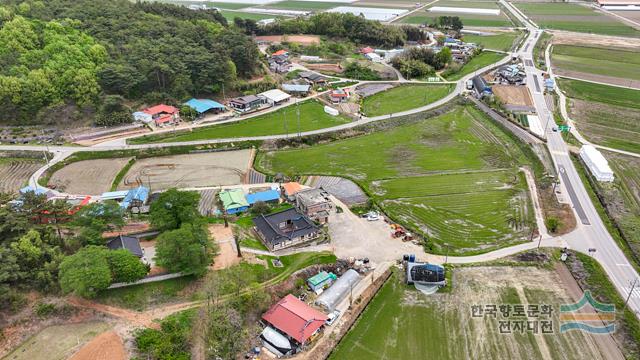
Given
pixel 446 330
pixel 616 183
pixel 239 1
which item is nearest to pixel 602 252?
pixel 616 183

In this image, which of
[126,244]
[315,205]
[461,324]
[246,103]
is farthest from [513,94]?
[126,244]

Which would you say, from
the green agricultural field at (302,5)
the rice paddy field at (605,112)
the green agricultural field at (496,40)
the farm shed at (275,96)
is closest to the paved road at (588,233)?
the rice paddy field at (605,112)

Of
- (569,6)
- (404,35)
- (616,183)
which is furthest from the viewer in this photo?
(569,6)

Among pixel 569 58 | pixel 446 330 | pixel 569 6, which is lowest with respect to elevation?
pixel 446 330

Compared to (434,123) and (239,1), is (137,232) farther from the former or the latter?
(239,1)

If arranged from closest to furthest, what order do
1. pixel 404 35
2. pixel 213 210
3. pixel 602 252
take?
pixel 602 252 < pixel 213 210 < pixel 404 35

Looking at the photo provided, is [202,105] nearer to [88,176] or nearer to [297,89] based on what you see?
[297,89]

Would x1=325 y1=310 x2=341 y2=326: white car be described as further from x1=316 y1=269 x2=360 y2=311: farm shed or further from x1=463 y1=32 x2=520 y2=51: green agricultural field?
x1=463 y1=32 x2=520 y2=51: green agricultural field

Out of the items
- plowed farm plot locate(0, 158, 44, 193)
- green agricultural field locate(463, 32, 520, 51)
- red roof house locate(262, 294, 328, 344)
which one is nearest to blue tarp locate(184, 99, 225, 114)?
plowed farm plot locate(0, 158, 44, 193)
